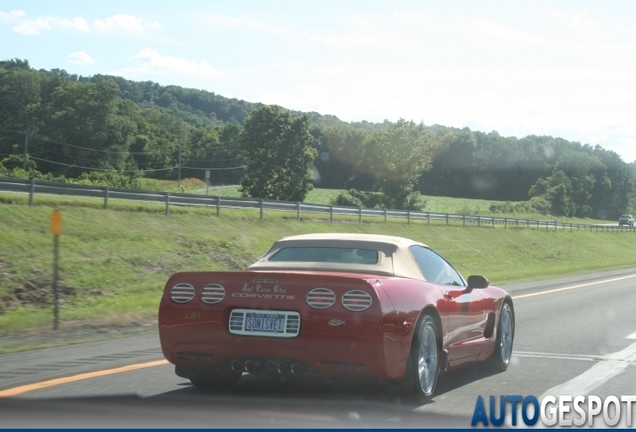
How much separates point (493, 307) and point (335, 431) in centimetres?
428

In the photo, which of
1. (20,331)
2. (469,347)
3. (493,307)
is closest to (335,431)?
(469,347)

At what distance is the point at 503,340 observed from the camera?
9227mm

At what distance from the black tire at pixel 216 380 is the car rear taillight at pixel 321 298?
1277 millimetres

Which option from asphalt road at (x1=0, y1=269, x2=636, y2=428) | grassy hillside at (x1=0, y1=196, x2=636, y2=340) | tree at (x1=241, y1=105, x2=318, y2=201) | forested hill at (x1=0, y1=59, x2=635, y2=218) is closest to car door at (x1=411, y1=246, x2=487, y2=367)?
asphalt road at (x1=0, y1=269, x2=636, y2=428)

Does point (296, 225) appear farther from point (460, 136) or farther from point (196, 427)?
point (460, 136)

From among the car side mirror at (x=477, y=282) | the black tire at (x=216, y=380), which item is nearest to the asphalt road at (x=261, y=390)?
the black tire at (x=216, y=380)

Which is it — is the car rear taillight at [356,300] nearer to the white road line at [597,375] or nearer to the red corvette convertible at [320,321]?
the red corvette convertible at [320,321]

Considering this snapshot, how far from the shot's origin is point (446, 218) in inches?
2019

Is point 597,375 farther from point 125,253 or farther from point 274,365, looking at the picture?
point 125,253

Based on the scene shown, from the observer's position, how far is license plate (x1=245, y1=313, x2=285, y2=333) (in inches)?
262

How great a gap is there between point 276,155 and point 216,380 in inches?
3249

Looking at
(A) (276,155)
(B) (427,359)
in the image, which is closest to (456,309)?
(B) (427,359)

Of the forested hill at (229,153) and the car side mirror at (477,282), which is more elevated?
the forested hill at (229,153)

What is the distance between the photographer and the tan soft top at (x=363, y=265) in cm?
754
